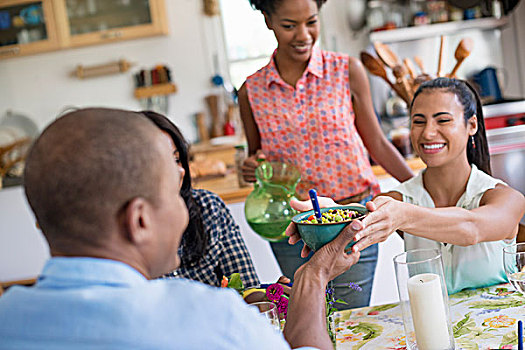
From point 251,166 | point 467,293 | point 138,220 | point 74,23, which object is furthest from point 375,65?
point 74,23

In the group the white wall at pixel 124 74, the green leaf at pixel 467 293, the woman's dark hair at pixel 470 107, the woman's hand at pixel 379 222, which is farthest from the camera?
the white wall at pixel 124 74

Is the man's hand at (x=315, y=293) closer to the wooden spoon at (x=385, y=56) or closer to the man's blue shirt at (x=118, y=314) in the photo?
the man's blue shirt at (x=118, y=314)

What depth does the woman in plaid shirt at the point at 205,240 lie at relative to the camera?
169cm

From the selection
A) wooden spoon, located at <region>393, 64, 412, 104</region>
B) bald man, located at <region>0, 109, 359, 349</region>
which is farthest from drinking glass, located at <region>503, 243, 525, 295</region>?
wooden spoon, located at <region>393, 64, 412, 104</region>

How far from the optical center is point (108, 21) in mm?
4715

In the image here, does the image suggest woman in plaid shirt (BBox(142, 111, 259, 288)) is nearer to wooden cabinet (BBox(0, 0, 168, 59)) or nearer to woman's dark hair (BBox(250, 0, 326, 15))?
woman's dark hair (BBox(250, 0, 326, 15))

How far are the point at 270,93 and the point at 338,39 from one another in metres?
2.93

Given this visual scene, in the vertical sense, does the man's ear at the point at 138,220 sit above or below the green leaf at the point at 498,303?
above

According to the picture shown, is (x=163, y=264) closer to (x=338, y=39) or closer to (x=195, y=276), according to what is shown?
(x=195, y=276)

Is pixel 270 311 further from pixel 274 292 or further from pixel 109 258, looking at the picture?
pixel 109 258

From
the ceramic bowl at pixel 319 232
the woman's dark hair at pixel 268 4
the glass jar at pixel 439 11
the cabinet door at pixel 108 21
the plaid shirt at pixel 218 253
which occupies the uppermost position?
the cabinet door at pixel 108 21

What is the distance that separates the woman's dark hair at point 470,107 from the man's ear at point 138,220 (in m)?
1.13

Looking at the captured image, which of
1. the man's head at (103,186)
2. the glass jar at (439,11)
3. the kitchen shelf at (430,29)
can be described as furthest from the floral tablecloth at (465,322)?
the glass jar at (439,11)

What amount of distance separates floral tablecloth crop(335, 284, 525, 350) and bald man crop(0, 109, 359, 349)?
1.68ft
